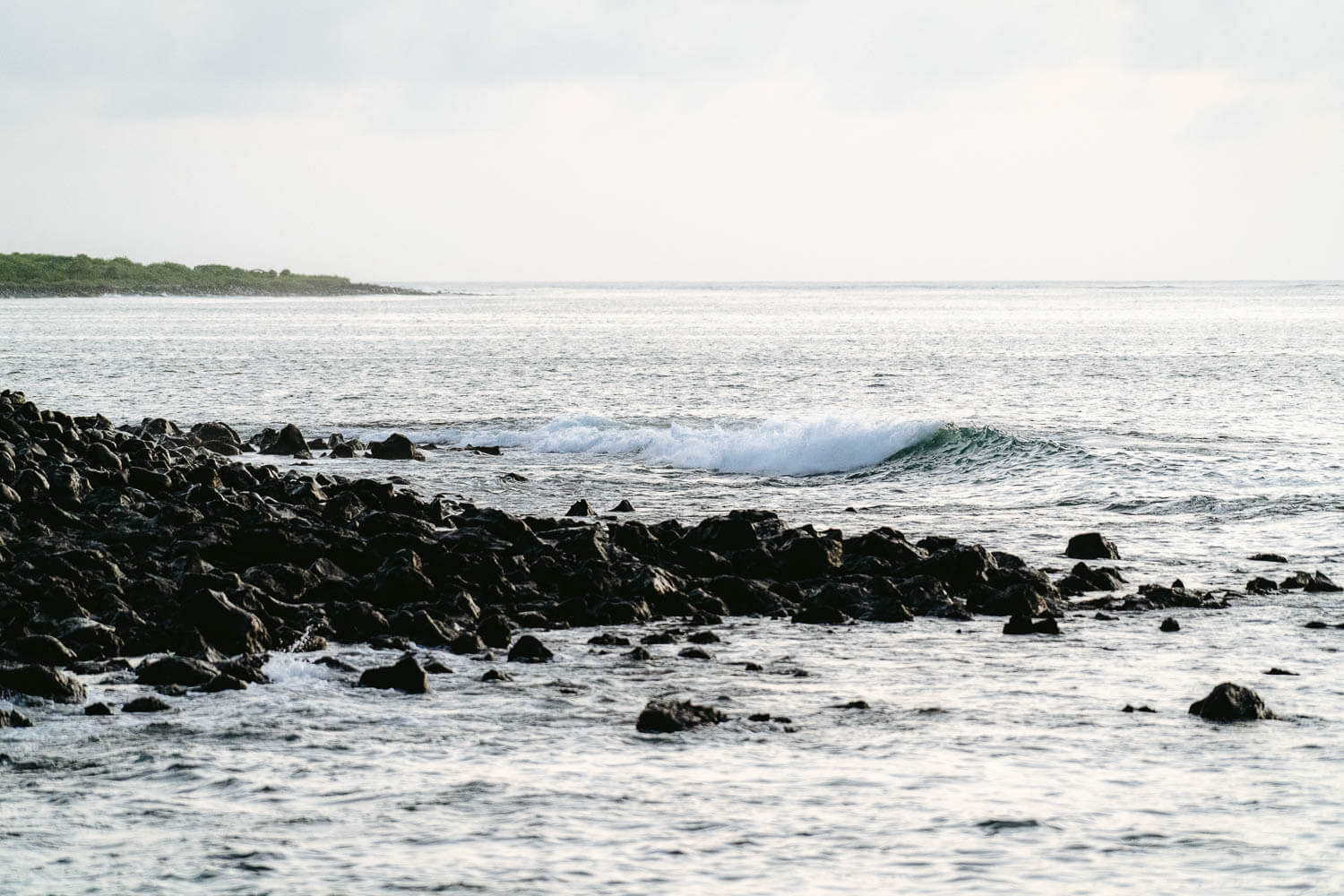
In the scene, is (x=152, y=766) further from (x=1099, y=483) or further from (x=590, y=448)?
(x=590, y=448)

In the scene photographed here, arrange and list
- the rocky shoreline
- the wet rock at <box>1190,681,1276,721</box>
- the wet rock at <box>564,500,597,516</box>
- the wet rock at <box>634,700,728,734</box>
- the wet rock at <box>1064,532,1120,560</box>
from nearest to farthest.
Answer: the wet rock at <box>634,700,728,734</box>
the wet rock at <box>1190,681,1276,721</box>
the rocky shoreline
the wet rock at <box>1064,532,1120,560</box>
the wet rock at <box>564,500,597,516</box>

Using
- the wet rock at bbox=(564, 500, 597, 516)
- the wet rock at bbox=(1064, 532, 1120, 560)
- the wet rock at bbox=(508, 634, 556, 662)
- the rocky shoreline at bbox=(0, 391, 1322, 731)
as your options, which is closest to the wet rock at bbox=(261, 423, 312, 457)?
the rocky shoreline at bbox=(0, 391, 1322, 731)

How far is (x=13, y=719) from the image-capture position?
907 cm

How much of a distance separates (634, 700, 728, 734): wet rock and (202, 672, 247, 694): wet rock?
296cm

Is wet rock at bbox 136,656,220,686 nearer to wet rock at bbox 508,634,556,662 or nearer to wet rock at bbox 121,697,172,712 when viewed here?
wet rock at bbox 121,697,172,712

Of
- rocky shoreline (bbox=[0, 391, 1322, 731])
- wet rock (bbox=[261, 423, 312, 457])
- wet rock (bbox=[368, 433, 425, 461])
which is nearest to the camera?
rocky shoreline (bbox=[0, 391, 1322, 731])

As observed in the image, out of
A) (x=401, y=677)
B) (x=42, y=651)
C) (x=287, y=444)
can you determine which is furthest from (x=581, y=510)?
(x=287, y=444)

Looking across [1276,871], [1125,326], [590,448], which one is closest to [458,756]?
[1276,871]

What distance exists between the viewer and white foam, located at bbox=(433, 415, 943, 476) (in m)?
28.8

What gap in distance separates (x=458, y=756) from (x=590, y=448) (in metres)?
23.2

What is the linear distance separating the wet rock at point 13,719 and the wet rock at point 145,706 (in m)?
0.61

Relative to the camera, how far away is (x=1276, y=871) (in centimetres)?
679

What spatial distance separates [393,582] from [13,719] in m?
4.49

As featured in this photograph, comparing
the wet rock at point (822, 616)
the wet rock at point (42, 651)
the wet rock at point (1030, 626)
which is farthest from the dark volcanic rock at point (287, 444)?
the wet rock at point (1030, 626)
